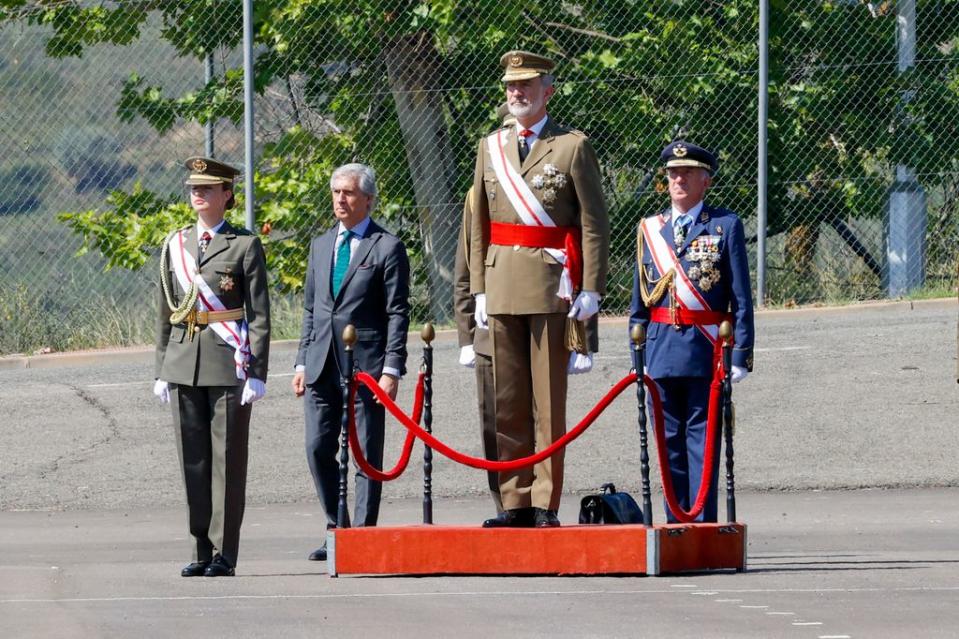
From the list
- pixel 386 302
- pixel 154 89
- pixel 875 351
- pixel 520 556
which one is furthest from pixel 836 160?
pixel 520 556

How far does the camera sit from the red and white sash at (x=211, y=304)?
1038cm

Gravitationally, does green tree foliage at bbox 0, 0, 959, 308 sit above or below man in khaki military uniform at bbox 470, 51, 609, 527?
above

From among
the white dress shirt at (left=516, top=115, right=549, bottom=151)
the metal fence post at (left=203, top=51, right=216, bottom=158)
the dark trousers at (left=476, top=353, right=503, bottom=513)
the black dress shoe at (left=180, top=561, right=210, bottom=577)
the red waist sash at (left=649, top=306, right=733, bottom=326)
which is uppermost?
the metal fence post at (left=203, top=51, right=216, bottom=158)

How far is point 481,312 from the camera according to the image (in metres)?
10.0

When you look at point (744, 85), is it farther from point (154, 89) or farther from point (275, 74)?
point (154, 89)

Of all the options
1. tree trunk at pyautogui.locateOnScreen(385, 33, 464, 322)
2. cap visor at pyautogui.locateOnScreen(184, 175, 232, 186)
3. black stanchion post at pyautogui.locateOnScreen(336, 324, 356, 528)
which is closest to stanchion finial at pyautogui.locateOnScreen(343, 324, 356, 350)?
black stanchion post at pyautogui.locateOnScreen(336, 324, 356, 528)

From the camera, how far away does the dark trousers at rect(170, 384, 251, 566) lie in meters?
10.4

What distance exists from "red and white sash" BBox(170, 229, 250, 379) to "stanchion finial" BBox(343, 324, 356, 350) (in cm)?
64

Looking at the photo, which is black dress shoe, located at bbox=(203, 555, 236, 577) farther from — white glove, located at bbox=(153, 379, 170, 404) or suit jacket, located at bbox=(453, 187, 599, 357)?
suit jacket, located at bbox=(453, 187, 599, 357)

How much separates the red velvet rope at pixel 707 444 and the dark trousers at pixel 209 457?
2.05m

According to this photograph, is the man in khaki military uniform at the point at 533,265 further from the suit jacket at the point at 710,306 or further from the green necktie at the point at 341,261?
the green necktie at the point at 341,261

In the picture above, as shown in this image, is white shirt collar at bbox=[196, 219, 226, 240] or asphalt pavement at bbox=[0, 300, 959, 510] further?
asphalt pavement at bbox=[0, 300, 959, 510]

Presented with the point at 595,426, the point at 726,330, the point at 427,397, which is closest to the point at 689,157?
the point at 726,330

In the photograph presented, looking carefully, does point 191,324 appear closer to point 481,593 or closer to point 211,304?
point 211,304
